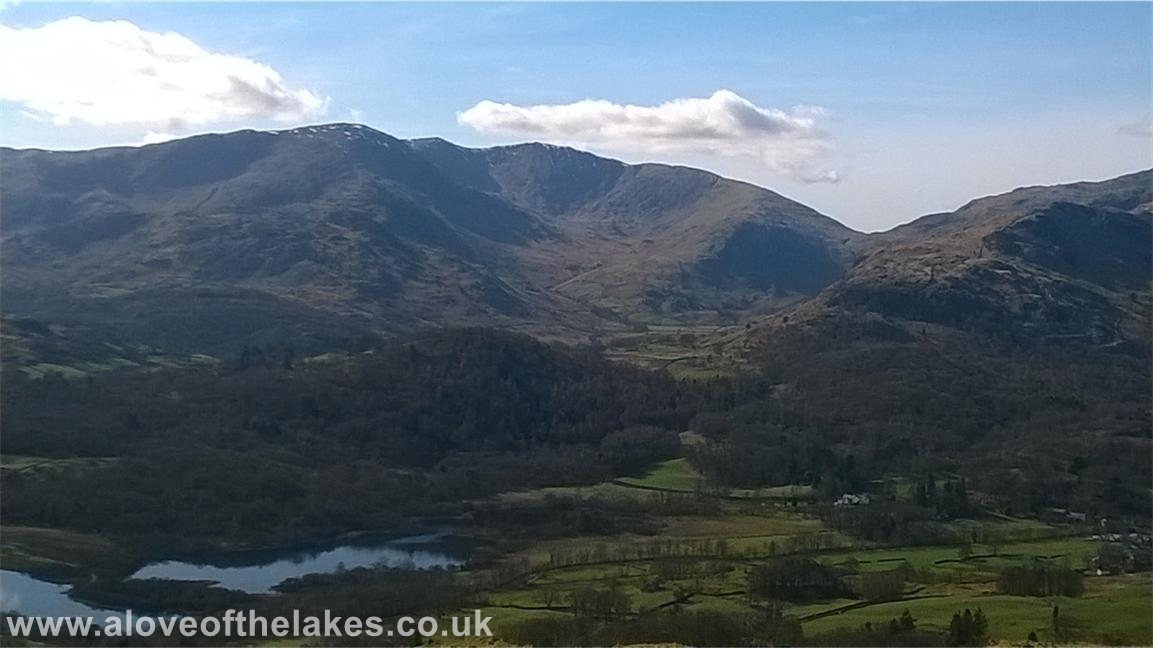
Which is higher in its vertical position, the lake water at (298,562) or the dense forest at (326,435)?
the dense forest at (326,435)

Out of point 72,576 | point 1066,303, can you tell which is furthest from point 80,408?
point 1066,303

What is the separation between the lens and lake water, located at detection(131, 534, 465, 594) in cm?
5681

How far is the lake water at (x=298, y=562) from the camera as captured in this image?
186 feet

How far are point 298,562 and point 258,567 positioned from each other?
2.87 m

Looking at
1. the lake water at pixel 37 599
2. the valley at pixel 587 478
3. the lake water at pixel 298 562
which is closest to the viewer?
the lake water at pixel 37 599

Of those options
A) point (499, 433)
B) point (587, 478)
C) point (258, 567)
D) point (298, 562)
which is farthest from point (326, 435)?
point (258, 567)

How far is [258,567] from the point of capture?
61.9 meters

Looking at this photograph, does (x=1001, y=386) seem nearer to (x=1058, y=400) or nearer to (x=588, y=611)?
(x=1058, y=400)

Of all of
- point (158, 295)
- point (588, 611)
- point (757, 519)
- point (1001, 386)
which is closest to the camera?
point (588, 611)

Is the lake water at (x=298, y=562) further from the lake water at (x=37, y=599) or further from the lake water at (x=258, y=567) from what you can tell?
the lake water at (x=37, y=599)

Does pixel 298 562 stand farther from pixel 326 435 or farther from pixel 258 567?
pixel 326 435

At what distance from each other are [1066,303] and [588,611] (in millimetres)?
149652

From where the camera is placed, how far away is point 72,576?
50.0m

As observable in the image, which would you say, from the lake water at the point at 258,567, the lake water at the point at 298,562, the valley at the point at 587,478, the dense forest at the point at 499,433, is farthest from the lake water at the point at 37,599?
the dense forest at the point at 499,433
